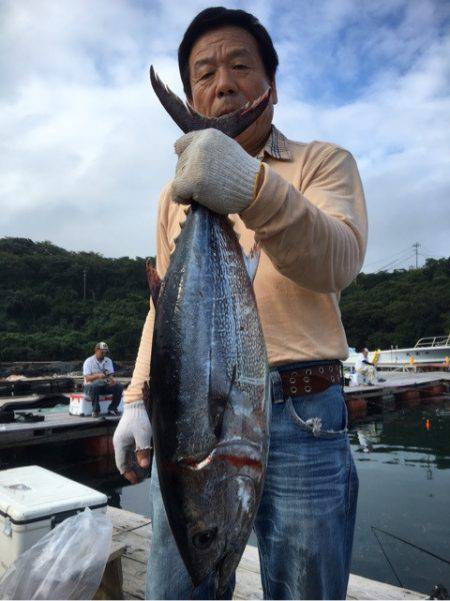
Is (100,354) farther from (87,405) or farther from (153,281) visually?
(153,281)

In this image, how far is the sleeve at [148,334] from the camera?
226 cm

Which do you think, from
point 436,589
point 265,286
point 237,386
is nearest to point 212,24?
point 265,286

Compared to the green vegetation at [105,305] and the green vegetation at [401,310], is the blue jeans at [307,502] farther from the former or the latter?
the green vegetation at [401,310]

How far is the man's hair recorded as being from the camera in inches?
82.1

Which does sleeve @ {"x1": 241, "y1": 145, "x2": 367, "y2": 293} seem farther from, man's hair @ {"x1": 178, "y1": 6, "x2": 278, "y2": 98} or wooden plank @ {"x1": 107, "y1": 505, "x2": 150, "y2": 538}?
wooden plank @ {"x1": 107, "y1": 505, "x2": 150, "y2": 538}

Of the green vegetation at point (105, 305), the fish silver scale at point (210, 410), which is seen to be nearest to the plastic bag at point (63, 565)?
the fish silver scale at point (210, 410)

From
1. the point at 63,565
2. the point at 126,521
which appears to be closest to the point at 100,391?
the point at 126,521

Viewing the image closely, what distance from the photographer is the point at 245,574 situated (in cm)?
375

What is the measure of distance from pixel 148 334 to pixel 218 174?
1.17 metres

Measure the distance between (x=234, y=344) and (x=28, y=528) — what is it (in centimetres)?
262

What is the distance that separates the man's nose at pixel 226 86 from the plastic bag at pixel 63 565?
110 inches

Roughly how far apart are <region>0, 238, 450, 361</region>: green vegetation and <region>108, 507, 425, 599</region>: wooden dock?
48887 millimetres

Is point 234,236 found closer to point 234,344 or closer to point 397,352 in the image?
point 234,344

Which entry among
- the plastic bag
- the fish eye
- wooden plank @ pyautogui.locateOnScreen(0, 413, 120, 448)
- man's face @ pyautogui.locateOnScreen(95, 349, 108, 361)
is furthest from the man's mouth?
man's face @ pyautogui.locateOnScreen(95, 349, 108, 361)
